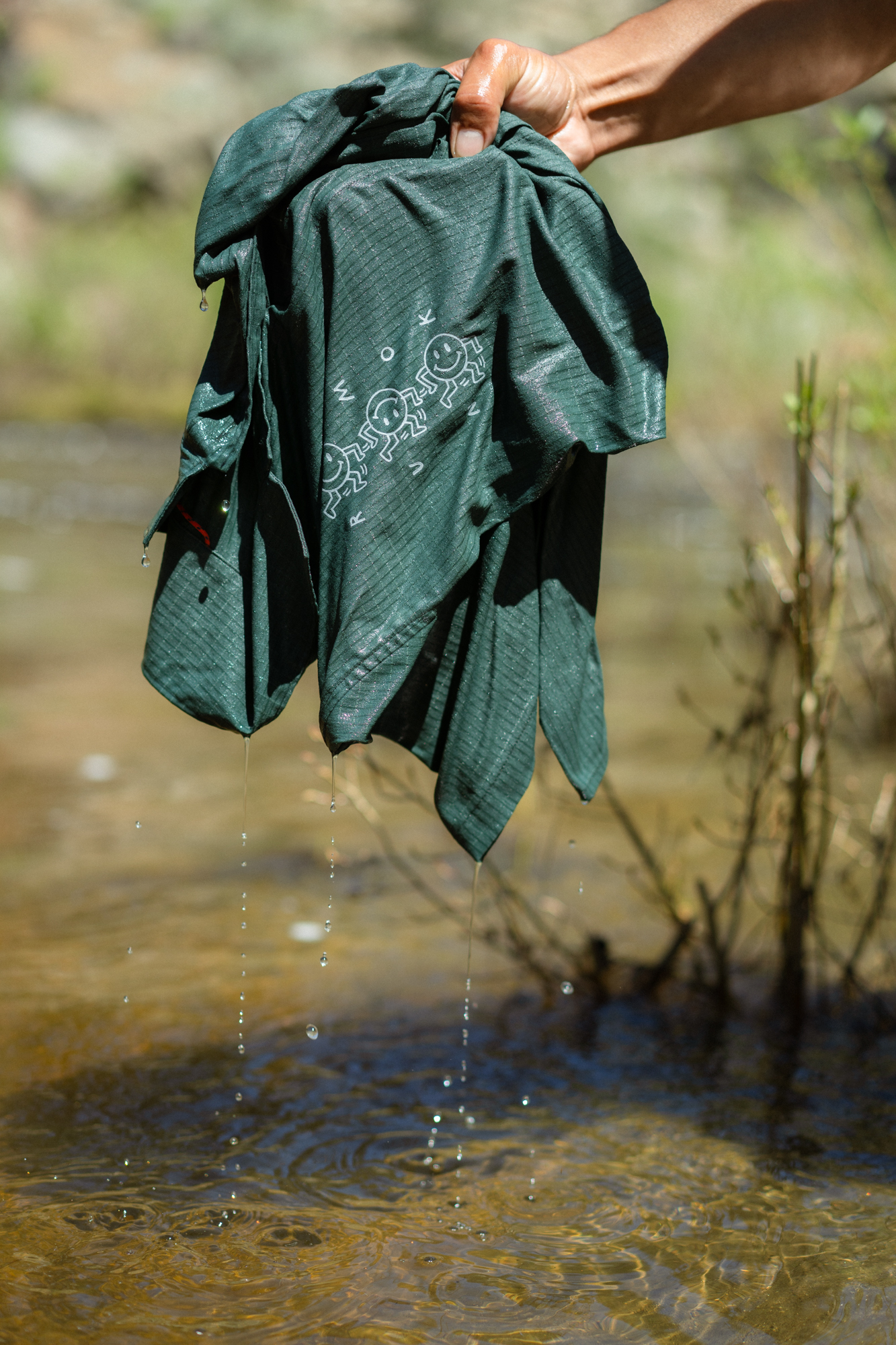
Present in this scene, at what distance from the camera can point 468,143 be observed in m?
2.25

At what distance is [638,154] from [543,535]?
27.4 m

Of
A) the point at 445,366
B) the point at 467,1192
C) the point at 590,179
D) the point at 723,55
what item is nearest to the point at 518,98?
the point at 723,55

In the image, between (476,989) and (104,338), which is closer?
(476,989)

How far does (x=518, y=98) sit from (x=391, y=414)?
661 mm

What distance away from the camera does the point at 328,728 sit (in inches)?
84.7

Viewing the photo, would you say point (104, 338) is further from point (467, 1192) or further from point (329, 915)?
point (467, 1192)

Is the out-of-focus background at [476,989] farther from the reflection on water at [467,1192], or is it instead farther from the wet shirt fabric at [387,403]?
the wet shirt fabric at [387,403]

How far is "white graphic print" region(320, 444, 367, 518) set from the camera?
86.4 inches

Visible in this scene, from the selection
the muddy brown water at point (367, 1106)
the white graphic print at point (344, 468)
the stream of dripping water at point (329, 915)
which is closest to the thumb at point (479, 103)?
the white graphic print at point (344, 468)

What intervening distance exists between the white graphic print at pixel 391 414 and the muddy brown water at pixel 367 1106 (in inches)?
52.8

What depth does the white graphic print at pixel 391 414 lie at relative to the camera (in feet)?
7.21

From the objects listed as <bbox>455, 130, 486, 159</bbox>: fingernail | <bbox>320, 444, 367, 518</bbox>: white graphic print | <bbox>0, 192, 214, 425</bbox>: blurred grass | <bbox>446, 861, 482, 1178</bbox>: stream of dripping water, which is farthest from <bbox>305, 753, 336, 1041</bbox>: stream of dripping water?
<bbox>0, 192, 214, 425</bbox>: blurred grass

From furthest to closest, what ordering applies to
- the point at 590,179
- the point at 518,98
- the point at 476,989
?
1. the point at 590,179
2. the point at 476,989
3. the point at 518,98

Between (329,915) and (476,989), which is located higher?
(329,915)
